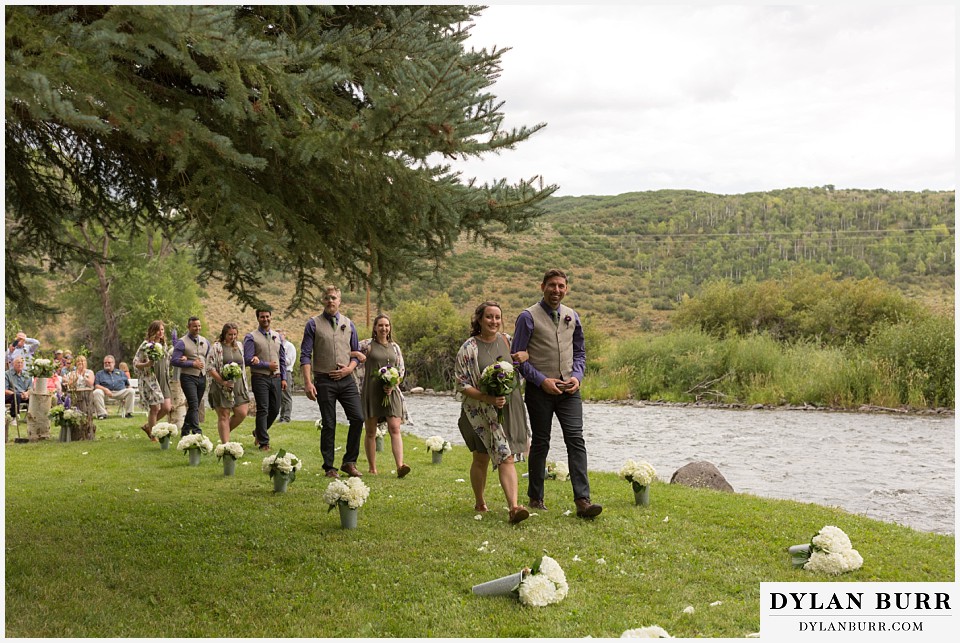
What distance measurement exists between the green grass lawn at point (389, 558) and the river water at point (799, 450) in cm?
332

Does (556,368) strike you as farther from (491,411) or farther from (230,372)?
(230,372)

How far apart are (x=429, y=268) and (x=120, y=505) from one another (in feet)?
15.2

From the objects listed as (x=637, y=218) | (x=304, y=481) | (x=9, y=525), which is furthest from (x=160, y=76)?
(x=637, y=218)

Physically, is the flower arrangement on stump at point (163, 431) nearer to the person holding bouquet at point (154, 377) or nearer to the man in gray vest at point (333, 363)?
the person holding bouquet at point (154, 377)

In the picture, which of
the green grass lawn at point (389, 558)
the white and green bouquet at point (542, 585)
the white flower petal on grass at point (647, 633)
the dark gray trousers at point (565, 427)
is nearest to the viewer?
the white flower petal on grass at point (647, 633)

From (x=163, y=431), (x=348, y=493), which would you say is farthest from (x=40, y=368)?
(x=348, y=493)

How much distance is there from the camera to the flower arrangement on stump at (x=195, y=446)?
1130 centimetres

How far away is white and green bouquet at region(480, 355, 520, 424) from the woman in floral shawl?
108mm

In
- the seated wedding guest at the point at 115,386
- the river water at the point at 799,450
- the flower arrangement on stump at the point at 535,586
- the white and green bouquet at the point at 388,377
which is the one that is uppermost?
the white and green bouquet at the point at 388,377

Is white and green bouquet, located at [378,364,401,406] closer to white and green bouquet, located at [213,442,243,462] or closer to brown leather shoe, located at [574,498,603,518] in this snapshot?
white and green bouquet, located at [213,442,243,462]

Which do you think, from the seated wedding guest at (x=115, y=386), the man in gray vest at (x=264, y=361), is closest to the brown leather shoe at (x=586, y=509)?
the man in gray vest at (x=264, y=361)

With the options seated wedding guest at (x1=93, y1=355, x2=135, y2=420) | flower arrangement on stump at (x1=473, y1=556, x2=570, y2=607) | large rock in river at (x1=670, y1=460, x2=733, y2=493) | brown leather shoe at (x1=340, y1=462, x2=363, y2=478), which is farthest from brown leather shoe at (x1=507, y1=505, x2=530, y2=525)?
seated wedding guest at (x1=93, y1=355, x2=135, y2=420)

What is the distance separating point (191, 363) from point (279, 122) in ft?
30.9

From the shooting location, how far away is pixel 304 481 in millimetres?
10297
